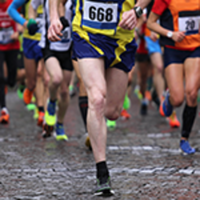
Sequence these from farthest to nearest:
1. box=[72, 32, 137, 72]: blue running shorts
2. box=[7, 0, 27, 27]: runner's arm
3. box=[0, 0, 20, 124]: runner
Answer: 1. box=[0, 0, 20, 124]: runner
2. box=[7, 0, 27, 27]: runner's arm
3. box=[72, 32, 137, 72]: blue running shorts

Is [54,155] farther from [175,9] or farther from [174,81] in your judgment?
[175,9]

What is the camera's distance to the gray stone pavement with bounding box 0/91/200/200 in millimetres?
3881

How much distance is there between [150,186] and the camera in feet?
13.3

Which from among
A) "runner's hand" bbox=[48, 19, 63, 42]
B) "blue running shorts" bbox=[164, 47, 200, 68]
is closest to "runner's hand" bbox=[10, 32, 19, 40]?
"blue running shorts" bbox=[164, 47, 200, 68]

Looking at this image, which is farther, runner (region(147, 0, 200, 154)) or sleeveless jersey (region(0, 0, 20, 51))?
sleeveless jersey (region(0, 0, 20, 51))

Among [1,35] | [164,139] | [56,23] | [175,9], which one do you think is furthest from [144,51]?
[56,23]

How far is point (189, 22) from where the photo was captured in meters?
5.49

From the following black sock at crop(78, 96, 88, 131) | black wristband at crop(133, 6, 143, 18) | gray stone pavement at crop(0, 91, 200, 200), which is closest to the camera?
gray stone pavement at crop(0, 91, 200, 200)

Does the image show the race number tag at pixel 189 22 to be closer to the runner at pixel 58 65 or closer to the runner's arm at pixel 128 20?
the runner at pixel 58 65

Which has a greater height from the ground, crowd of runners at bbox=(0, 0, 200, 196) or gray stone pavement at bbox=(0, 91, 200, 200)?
crowd of runners at bbox=(0, 0, 200, 196)

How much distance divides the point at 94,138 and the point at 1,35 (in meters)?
5.18

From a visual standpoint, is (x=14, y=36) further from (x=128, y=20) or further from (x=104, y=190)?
(x=104, y=190)

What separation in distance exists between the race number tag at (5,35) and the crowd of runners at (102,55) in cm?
2

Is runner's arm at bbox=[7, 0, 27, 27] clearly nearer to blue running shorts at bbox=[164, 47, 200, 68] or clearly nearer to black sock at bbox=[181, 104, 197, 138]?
blue running shorts at bbox=[164, 47, 200, 68]
